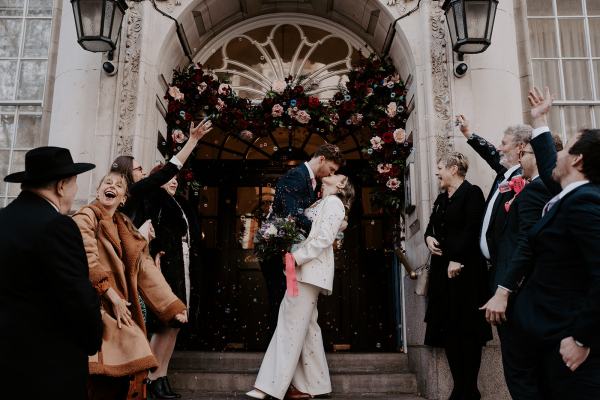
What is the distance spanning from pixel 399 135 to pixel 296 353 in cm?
310

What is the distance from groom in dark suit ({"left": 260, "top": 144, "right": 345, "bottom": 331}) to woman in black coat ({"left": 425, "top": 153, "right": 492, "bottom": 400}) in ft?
3.73

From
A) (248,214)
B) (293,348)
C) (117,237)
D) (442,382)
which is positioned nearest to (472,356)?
(442,382)

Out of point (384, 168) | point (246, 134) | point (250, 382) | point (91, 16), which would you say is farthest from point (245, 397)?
point (91, 16)

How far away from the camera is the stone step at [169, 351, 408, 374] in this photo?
6.53m

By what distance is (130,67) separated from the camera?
669 centimetres

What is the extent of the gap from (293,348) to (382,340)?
13.3 ft

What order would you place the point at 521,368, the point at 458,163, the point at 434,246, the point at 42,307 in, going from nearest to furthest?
the point at 42,307
the point at 521,368
the point at 434,246
the point at 458,163

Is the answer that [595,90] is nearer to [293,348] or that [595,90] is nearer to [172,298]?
[293,348]

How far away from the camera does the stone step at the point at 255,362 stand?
6531 millimetres

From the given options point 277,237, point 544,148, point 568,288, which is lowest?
point 568,288

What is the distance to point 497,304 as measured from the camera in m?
3.50

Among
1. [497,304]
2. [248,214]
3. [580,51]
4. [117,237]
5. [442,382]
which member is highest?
[580,51]

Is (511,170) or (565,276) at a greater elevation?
(511,170)

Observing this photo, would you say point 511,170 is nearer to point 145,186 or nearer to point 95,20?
point 145,186
